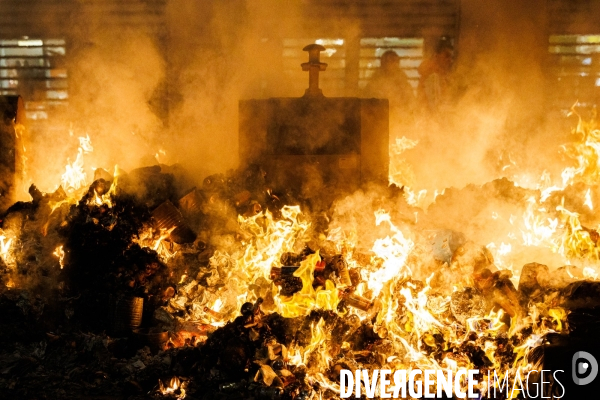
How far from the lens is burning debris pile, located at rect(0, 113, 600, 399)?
509 cm

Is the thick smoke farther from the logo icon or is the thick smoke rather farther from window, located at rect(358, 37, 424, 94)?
the logo icon

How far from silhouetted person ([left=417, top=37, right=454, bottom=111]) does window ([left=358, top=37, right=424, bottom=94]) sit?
0.56m

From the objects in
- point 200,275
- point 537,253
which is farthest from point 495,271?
point 200,275

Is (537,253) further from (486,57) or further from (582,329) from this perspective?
(486,57)

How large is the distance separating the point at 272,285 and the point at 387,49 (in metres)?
6.13

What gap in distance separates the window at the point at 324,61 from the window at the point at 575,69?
3.90 metres

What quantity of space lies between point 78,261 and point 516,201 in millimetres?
5388

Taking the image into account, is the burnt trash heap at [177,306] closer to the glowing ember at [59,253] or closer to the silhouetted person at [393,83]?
the glowing ember at [59,253]

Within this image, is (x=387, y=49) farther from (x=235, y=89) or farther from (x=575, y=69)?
(x=575, y=69)

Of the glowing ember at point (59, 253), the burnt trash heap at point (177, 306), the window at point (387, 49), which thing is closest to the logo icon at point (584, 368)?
the burnt trash heap at point (177, 306)

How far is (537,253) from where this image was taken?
22.3ft

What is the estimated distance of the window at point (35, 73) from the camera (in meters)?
10.9

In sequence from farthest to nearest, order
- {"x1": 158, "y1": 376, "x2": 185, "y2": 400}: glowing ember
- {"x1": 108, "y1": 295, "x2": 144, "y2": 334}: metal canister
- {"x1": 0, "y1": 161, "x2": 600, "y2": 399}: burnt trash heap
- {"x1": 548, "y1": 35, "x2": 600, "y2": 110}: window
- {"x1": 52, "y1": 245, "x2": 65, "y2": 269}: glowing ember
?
1. {"x1": 548, "y1": 35, "x2": 600, "y2": 110}: window
2. {"x1": 52, "y1": 245, "x2": 65, "y2": 269}: glowing ember
3. {"x1": 108, "y1": 295, "x2": 144, "y2": 334}: metal canister
4. {"x1": 0, "y1": 161, "x2": 600, "y2": 399}: burnt trash heap
5. {"x1": 158, "y1": 376, "x2": 185, "y2": 400}: glowing ember

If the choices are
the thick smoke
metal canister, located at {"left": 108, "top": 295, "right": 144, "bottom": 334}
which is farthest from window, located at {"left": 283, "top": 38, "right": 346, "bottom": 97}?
metal canister, located at {"left": 108, "top": 295, "right": 144, "bottom": 334}
